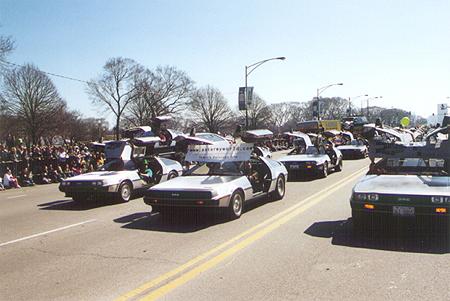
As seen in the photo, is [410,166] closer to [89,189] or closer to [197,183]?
[197,183]

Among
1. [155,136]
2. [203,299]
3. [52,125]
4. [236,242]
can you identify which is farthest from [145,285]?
[52,125]

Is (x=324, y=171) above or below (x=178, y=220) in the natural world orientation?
above

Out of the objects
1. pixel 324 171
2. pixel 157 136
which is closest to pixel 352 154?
pixel 324 171

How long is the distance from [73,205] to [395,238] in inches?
335

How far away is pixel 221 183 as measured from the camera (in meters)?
9.03

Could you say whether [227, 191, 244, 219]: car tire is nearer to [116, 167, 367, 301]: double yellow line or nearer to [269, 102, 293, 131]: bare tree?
[116, 167, 367, 301]: double yellow line

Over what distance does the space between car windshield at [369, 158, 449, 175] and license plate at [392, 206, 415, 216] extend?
1.77m

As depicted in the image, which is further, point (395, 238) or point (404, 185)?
point (404, 185)

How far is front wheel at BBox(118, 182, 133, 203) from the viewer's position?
11.8 m

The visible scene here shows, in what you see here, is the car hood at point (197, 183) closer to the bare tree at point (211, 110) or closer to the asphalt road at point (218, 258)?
the asphalt road at point (218, 258)

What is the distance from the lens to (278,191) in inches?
459

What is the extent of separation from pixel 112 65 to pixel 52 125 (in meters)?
14.4

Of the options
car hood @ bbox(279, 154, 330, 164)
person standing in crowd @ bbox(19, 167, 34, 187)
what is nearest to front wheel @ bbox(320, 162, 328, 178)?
car hood @ bbox(279, 154, 330, 164)

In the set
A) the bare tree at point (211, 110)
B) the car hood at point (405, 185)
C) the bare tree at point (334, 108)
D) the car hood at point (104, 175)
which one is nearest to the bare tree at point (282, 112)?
the bare tree at point (334, 108)
